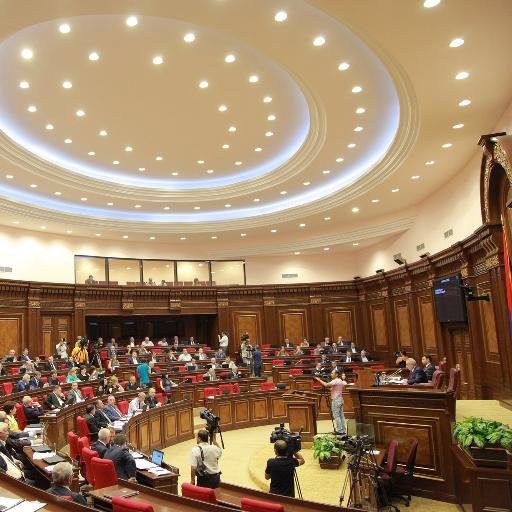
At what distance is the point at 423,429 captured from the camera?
23.4 feet

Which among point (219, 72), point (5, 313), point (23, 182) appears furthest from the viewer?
point (5, 313)

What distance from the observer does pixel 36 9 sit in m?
7.45

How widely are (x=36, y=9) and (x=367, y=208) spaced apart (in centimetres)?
1277

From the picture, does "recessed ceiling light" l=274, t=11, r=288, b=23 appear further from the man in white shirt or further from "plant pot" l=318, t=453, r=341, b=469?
the man in white shirt

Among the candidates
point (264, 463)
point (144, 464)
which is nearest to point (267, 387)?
point (264, 463)

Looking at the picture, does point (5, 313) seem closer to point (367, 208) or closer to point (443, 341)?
point (367, 208)

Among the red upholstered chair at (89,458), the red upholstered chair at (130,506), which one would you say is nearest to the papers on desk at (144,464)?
the red upholstered chair at (89,458)

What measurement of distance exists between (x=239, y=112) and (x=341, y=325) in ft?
41.0

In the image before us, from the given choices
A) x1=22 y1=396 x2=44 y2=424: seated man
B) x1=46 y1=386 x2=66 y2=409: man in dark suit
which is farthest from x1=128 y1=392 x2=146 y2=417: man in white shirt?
x1=22 y1=396 x2=44 y2=424: seated man

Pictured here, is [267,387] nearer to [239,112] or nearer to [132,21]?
[239,112]

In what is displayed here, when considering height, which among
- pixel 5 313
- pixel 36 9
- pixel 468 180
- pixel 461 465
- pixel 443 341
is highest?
pixel 36 9

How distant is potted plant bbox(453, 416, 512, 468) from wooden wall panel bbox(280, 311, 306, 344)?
1629 centimetres

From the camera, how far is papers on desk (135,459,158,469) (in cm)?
582

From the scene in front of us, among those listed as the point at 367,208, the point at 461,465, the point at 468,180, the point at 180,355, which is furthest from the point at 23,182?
the point at 461,465
